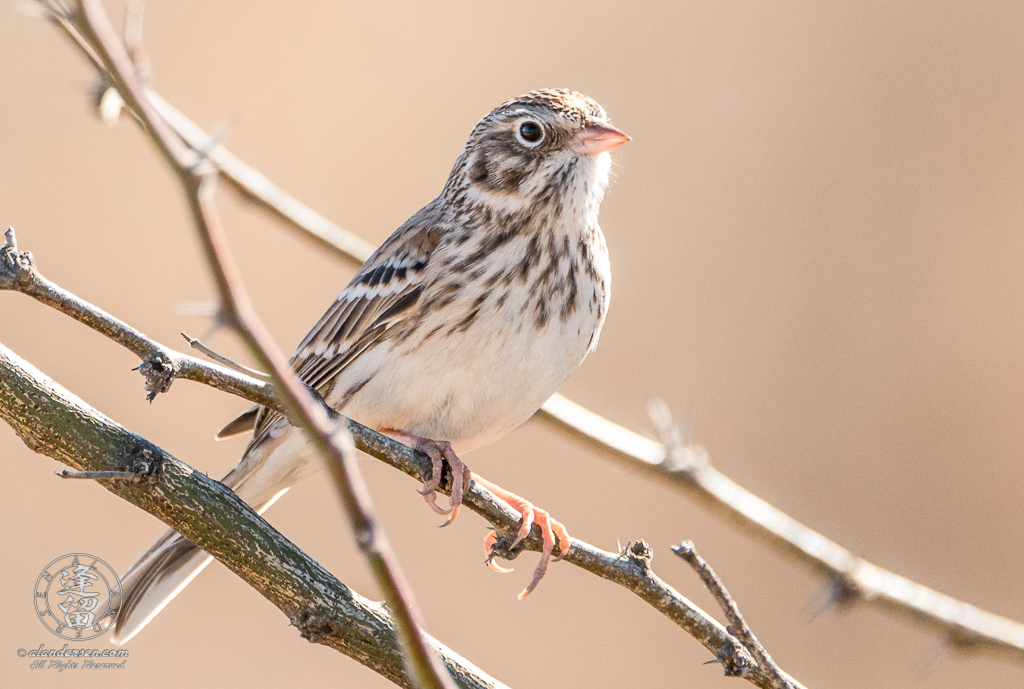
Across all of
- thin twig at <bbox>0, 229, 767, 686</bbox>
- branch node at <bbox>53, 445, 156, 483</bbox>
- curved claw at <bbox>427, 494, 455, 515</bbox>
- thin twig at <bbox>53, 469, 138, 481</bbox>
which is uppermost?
curved claw at <bbox>427, 494, 455, 515</bbox>

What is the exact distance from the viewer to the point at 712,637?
227 centimetres

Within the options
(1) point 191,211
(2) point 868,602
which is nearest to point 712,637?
(2) point 868,602

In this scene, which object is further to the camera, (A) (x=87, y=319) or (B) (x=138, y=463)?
(B) (x=138, y=463)

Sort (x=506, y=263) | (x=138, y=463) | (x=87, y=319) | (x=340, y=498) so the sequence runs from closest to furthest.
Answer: (x=340, y=498) < (x=87, y=319) < (x=138, y=463) < (x=506, y=263)

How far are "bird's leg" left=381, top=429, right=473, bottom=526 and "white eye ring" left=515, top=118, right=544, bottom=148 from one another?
1033 millimetres

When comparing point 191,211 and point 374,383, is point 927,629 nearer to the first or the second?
point 374,383

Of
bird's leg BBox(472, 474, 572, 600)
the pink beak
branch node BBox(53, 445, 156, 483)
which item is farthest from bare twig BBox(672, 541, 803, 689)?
the pink beak

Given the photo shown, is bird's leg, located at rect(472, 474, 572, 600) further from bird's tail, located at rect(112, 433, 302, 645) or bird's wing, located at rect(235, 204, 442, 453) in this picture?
bird's tail, located at rect(112, 433, 302, 645)

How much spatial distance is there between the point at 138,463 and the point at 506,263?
4.78ft

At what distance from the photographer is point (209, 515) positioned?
1.99 meters

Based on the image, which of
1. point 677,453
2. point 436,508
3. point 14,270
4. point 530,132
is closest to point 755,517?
point 677,453

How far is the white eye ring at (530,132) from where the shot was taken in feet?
10.4

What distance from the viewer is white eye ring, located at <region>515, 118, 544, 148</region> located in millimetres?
3156

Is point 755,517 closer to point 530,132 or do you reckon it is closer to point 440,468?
point 440,468
